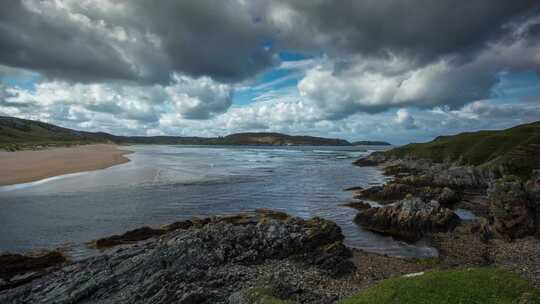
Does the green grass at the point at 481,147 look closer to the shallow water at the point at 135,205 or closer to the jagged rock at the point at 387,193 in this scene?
the shallow water at the point at 135,205

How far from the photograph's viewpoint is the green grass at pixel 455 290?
12.0 meters

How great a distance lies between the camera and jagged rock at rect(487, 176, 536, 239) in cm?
2662

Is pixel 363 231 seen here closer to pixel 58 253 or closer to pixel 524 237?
pixel 524 237

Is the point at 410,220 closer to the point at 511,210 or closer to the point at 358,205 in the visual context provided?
the point at 511,210

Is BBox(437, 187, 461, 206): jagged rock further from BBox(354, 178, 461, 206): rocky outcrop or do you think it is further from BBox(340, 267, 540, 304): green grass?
BBox(340, 267, 540, 304): green grass

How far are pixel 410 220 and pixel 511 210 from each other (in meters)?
9.00

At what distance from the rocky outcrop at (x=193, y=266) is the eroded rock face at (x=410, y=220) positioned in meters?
8.65

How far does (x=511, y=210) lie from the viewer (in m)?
27.6

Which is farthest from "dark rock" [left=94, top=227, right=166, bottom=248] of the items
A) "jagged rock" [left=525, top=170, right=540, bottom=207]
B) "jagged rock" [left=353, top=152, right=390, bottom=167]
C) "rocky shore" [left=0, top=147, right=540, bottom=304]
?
"jagged rock" [left=353, top=152, right=390, bottom=167]

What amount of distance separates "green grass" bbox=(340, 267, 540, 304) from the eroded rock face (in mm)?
15841

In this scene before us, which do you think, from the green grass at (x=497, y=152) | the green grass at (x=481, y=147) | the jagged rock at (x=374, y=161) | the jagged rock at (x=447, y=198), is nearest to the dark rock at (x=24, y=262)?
the jagged rock at (x=447, y=198)

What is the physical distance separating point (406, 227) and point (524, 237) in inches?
383

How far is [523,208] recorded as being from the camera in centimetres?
2756

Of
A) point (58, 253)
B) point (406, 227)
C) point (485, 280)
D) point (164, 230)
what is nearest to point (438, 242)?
point (406, 227)
